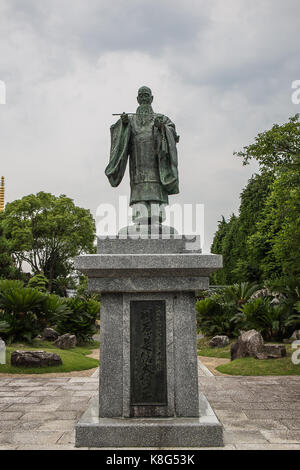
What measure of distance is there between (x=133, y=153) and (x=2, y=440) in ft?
12.9

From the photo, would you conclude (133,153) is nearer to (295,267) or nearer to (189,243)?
(189,243)

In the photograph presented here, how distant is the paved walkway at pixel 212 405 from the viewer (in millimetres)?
4340

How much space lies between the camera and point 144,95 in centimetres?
561

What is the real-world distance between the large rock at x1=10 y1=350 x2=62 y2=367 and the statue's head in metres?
6.75

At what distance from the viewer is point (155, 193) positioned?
5.34 metres

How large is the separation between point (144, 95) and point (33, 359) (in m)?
6.85

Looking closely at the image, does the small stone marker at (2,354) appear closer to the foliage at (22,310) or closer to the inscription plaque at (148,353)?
the foliage at (22,310)

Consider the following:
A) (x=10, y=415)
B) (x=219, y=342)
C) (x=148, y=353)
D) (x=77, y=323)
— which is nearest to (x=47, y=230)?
(x=77, y=323)

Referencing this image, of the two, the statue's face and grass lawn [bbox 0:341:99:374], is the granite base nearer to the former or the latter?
the statue's face

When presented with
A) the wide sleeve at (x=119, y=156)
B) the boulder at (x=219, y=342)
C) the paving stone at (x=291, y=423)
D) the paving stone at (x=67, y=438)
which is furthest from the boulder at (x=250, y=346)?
the wide sleeve at (x=119, y=156)

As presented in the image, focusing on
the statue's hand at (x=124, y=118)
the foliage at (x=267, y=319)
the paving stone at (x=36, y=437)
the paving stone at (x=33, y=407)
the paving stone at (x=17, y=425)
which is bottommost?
the paving stone at (x=33, y=407)

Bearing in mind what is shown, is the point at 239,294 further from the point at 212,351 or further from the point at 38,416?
the point at 38,416

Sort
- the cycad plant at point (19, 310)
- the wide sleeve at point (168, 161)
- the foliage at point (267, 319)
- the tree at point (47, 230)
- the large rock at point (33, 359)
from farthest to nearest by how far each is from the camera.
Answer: the tree at point (47, 230) → the foliage at point (267, 319) → the cycad plant at point (19, 310) → the large rock at point (33, 359) → the wide sleeve at point (168, 161)

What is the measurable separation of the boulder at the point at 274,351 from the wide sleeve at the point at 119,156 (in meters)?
6.87
